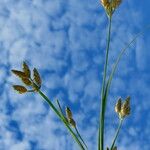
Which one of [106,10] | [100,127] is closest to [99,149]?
[100,127]

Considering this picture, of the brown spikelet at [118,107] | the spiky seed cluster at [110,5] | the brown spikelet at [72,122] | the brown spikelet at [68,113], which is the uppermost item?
the spiky seed cluster at [110,5]

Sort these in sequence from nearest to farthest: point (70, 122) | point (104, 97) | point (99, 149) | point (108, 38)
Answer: point (99, 149), point (104, 97), point (70, 122), point (108, 38)

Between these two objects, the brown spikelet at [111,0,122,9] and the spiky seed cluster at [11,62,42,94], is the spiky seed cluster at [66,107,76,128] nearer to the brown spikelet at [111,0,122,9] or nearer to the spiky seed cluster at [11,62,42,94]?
the spiky seed cluster at [11,62,42,94]

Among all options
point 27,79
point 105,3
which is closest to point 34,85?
point 27,79

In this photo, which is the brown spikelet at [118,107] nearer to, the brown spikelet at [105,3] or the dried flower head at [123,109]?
the dried flower head at [123,109]

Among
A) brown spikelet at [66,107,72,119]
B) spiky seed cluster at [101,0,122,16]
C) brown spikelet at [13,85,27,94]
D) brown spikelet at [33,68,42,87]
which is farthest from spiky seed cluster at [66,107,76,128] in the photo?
spiky seed cluster at [101,0,122,16]

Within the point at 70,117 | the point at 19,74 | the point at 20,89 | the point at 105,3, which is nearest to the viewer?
the point at 19,74

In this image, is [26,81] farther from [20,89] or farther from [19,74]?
[20,89]

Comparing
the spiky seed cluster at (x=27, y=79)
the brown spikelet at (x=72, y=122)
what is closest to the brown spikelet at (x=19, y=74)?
the spiky seed cluster at (x=27, y=79)

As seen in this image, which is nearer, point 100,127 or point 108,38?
point 100,127

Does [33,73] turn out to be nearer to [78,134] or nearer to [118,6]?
[78,134]

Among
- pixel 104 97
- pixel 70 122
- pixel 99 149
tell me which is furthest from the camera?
pixel 70 122
